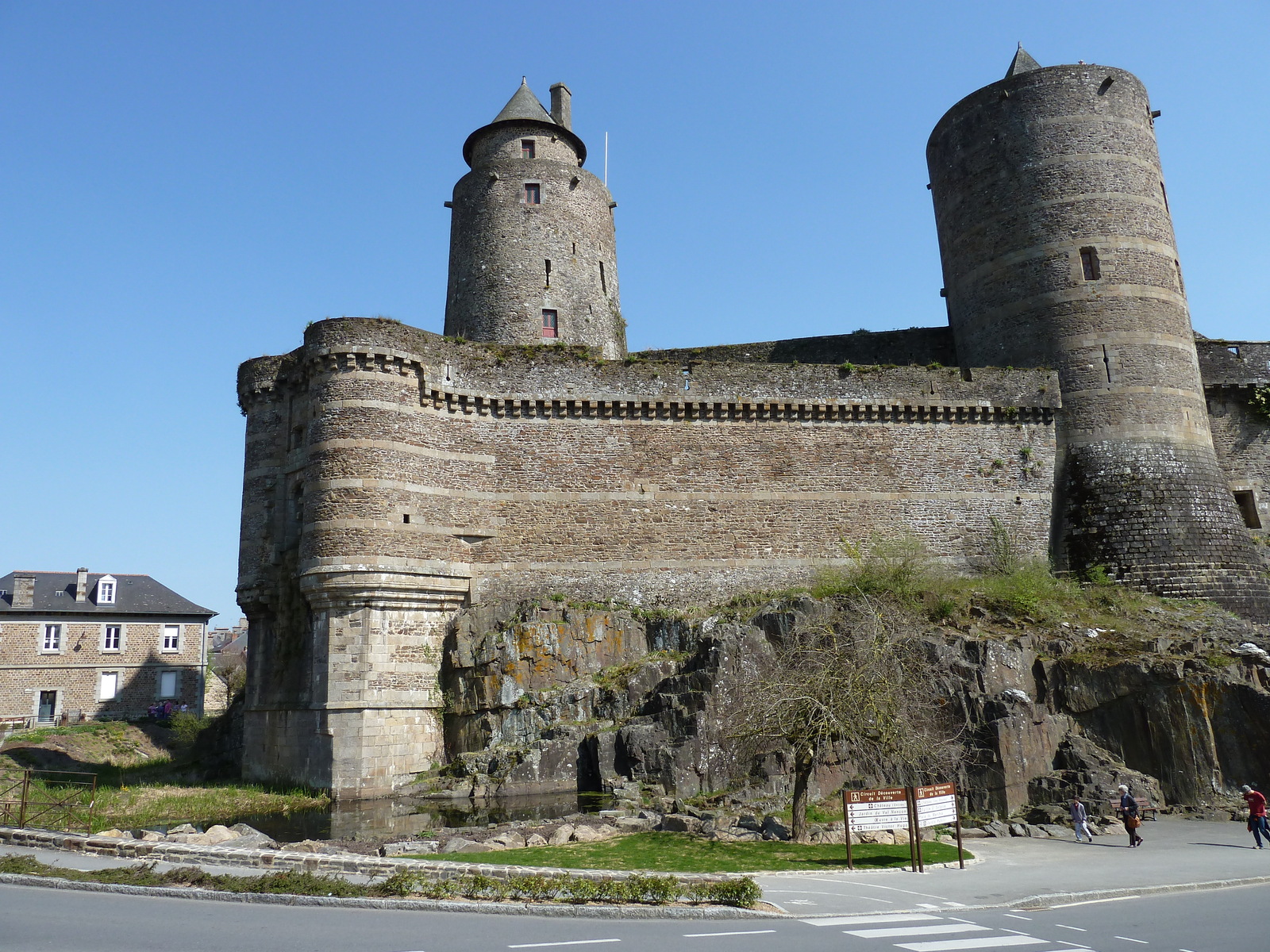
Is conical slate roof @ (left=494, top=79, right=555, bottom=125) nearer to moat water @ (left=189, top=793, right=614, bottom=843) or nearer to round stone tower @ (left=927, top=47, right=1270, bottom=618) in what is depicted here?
round stone tower @ (left=927, top=47, right=1270, bottom=618)

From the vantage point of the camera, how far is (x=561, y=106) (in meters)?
33.5

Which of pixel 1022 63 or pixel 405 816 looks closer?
pixel 405 816

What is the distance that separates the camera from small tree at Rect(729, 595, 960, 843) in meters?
15.6

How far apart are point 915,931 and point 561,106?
31.6 m

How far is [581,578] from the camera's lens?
23.8 metres

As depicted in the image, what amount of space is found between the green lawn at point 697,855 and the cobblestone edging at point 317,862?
0.76 meters

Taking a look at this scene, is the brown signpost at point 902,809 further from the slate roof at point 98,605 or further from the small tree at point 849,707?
the slate roof at point 98,605

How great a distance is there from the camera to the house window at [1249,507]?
88.0 ft

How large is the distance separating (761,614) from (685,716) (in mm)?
3416

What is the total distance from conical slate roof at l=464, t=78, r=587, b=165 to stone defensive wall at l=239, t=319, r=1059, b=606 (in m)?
11.4

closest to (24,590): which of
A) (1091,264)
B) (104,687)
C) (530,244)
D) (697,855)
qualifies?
(104,687)

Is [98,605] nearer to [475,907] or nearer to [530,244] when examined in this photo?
[530,244]

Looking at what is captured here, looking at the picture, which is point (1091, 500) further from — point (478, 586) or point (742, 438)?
point (478, 586)

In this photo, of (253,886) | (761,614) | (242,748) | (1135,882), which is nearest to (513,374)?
(761,614)
